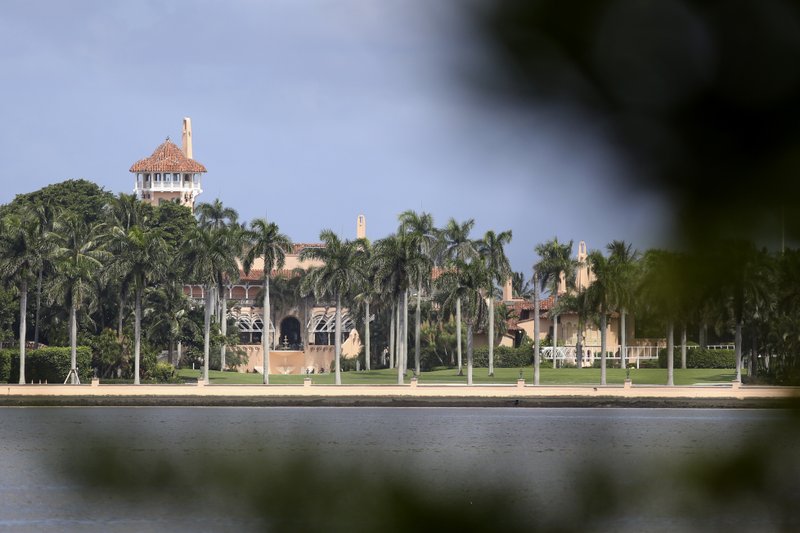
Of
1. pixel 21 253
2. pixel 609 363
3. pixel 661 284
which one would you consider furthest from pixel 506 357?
pixel 661 284

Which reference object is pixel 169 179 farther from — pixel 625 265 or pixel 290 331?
pixel 625 265

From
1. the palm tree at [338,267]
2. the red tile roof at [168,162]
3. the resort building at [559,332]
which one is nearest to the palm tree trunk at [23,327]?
the palm tree at [338,267]

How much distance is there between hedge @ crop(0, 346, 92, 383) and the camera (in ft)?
222

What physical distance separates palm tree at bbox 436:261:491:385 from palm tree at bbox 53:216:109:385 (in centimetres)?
1894

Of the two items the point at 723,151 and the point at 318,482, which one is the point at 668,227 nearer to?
the point at 723,151

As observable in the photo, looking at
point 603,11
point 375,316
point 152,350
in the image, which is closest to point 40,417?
point 603,11

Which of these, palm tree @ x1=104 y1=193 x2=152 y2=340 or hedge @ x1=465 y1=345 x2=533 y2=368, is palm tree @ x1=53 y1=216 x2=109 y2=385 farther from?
hedge @ x1=465 y1=345 x2=533 y2=368

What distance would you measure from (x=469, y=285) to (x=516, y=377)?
12.5 metres

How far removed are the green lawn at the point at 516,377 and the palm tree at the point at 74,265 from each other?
1214 cm

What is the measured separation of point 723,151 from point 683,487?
414 mm

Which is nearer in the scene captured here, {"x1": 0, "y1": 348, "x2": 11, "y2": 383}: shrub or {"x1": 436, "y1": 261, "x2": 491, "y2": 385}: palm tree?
{"x1": 0, "y1": 348, "x2": 11, "y2": 383}: shrub

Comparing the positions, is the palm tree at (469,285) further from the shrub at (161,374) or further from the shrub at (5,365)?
the shrub at (5,365)

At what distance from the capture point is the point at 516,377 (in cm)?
8081


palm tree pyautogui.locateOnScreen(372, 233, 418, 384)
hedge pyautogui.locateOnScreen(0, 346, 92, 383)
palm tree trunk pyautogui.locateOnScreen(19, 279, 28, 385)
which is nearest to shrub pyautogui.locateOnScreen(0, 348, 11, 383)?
hedge pyautogui.locateOnScreen(0, 346, 92, 383)
